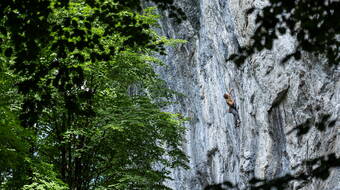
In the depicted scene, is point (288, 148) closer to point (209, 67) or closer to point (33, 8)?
point (209, 67)

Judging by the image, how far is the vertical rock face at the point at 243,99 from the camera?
46.9 ft

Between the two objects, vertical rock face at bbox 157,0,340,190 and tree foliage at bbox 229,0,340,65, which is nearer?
tree foliage at bbox 229,0,340,65

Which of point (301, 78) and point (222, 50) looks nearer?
point (301, 78)

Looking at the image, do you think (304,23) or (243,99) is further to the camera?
(243,99)

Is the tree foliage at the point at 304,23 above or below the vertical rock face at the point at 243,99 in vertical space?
below

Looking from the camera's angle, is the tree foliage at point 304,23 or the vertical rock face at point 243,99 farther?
the vertical rock face at point 243,99

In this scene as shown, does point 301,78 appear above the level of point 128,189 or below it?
above

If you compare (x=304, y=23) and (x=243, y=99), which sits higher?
(x=243, y=99)

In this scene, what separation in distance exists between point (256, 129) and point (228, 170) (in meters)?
5.87

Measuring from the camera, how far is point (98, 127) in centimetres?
1131

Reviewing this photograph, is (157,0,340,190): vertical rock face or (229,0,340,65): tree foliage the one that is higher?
(157,0,340,190): vertical rock face

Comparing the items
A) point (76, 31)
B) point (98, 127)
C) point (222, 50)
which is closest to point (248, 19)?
point (222, 50)

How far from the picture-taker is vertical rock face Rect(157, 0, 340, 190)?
46.9ft

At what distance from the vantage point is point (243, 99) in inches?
798
